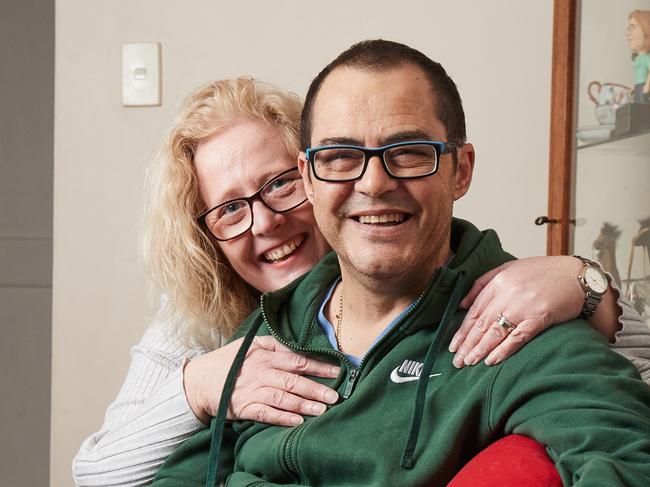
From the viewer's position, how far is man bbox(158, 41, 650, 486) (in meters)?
1.17

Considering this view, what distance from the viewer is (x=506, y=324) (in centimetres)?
121

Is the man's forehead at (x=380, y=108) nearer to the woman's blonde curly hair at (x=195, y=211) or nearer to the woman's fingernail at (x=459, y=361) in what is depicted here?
the woman's fingernail at (x=459, y=361)

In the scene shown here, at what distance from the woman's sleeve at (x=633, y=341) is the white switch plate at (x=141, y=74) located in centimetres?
150

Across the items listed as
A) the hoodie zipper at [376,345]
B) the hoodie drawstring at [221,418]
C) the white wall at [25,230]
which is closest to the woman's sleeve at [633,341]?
the hoodie zipper at [376,345]

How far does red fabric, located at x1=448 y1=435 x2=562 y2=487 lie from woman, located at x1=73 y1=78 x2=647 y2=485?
40 centimetres

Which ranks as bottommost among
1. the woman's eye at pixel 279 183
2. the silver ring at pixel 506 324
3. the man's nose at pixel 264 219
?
the silver ring at pixel 506 324

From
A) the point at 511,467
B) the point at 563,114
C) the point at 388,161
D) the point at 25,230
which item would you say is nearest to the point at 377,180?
the point at 388,161

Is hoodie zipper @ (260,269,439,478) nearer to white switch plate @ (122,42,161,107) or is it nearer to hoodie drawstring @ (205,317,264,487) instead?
hoodie drawstring @ (205,317,264,487)

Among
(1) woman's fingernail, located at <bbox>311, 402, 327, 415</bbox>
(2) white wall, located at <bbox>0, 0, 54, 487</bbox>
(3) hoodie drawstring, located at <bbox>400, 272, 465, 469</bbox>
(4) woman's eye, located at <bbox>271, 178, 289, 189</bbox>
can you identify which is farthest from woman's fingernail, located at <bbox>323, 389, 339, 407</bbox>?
(2) white wall, located at <bbox>0, 0, 54, 487</bbox>

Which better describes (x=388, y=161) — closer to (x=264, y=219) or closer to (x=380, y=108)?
(x=380, y=108)

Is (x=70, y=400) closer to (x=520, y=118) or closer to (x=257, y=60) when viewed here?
(x=257, y=60)

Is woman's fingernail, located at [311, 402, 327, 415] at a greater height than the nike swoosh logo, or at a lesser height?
lesser

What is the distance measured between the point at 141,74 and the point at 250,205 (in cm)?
94

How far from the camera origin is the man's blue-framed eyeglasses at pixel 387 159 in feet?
4.09
